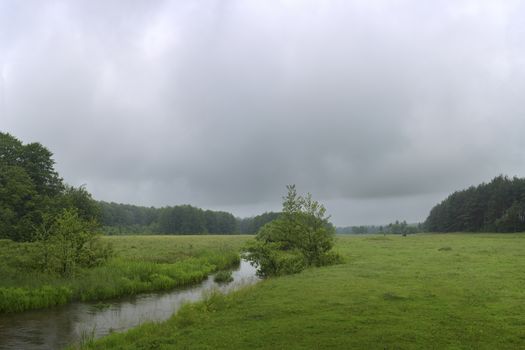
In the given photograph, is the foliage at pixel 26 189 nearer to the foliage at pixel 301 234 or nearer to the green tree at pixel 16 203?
the green tree at pixel 16 203

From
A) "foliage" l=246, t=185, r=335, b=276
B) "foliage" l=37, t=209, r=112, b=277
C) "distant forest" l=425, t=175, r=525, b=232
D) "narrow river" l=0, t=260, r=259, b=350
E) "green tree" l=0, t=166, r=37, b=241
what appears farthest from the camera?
"distant forest" l=425, t=175, r=525, b=232

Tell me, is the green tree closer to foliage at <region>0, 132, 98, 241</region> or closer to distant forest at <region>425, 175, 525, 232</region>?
foliage at <region>0, 132, 98, 241</region>

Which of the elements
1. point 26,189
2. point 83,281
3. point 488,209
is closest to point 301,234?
point 83,281

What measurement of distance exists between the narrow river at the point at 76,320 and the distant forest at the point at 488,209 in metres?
127

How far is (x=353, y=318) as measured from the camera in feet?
52.0

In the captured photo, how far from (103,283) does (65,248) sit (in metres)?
4.53

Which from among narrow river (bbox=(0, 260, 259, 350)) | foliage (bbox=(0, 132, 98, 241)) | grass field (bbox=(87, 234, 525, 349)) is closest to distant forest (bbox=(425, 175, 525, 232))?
grass field (bbox=(87, 234, 525, 349))

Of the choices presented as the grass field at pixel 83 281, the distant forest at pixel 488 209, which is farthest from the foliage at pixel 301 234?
the distant forest at pixel 488 209

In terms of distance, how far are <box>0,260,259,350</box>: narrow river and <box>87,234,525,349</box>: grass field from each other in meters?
3.21

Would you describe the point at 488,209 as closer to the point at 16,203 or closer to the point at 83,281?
the point at 16,203

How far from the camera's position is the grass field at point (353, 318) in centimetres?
1312

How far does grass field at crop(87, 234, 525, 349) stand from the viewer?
1312cm

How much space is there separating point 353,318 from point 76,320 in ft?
49.3

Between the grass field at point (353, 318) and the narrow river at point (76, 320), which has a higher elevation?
the grass field at point (353, 318)
